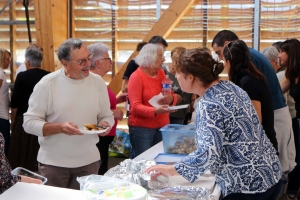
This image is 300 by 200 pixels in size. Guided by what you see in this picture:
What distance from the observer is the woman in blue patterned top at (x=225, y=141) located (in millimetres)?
1891

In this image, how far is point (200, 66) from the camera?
2.02 meters

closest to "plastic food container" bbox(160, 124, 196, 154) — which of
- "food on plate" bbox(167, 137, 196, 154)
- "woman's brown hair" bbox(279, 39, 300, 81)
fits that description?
"food on plate" bbox(167, 137, 196, 154)

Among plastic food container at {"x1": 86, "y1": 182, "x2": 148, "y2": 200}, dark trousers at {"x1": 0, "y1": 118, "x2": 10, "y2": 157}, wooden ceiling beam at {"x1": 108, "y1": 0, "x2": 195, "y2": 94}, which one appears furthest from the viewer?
wooden ceiling beam at {"x1": 108, "y1": 0, "x2": 195, "y2": 94}

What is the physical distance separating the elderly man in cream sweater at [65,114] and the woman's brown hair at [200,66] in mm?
875

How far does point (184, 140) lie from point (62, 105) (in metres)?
0.89

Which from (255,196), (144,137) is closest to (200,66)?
(255,196)

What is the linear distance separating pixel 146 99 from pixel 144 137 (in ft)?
1.11

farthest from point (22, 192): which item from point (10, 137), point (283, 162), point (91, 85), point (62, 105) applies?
point (10, 137)

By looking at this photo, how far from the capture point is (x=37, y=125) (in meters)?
2.58

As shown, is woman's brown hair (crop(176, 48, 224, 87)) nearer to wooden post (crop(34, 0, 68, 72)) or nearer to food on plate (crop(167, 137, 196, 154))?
food on plate (crop(167, 137, 196, 154))

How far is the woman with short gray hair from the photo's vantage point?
14.5 ft

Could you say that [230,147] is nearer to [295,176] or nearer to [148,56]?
[148,56]

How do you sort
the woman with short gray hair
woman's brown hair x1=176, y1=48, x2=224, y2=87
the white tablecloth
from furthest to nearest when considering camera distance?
1. the woman with short gray hair
2. woman's brown hair x1=176, y1=48, x2=224, y2=87
3. the white tablecloth

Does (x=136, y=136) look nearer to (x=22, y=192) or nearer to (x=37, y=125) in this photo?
(x=37, y=125)
